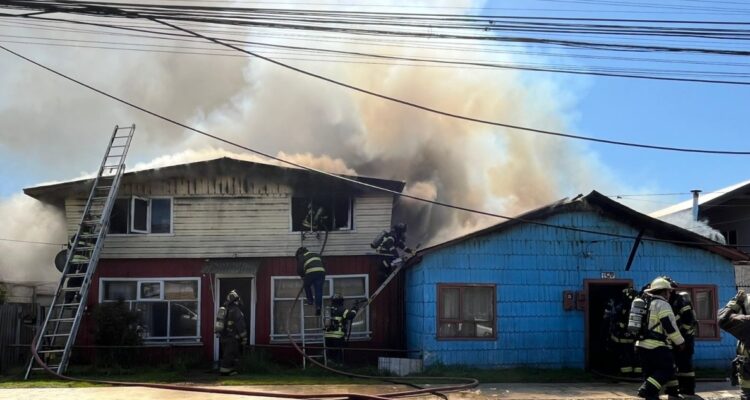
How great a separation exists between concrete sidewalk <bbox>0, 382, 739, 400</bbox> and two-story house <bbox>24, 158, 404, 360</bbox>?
13.6 ft

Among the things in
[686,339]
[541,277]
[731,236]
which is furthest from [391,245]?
[731,236]

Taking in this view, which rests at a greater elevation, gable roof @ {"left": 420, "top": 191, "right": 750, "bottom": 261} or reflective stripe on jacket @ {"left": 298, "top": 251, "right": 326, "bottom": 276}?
gable roof @ {"left": 420, "top": 191, "right": 750, "bottom": 261}

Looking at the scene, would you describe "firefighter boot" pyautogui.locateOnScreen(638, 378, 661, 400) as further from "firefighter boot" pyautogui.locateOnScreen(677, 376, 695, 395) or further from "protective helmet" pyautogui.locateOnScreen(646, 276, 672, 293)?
"firefighter boot" pyautogui.locateOnScreen(677, 376, 695, 395)

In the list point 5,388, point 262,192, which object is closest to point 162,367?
point 5,388

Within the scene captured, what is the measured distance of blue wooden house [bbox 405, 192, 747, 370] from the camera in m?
12.8

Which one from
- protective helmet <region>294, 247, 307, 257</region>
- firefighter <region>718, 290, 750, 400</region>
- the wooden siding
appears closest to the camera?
firefighter <region>718, 290, 750, 400</region>

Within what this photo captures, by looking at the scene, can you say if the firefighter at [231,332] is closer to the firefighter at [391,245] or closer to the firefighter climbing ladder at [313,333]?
the firefighter climbing ladder at [313,333]

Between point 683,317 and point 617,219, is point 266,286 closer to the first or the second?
point 617,219

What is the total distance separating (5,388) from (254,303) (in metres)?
5.34

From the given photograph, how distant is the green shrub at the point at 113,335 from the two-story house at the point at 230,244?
93cm

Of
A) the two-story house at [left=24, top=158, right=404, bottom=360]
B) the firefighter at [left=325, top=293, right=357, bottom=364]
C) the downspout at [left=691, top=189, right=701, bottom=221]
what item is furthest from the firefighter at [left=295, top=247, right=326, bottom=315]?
the downspout at [left=691, top=189, right=701, bottom=221]

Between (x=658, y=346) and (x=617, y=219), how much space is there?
198 inches

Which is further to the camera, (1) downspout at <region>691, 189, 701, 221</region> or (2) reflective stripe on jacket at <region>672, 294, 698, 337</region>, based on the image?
(1) downspout at <region>691, 189, 701, 221</region>

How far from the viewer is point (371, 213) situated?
15.3 meters
